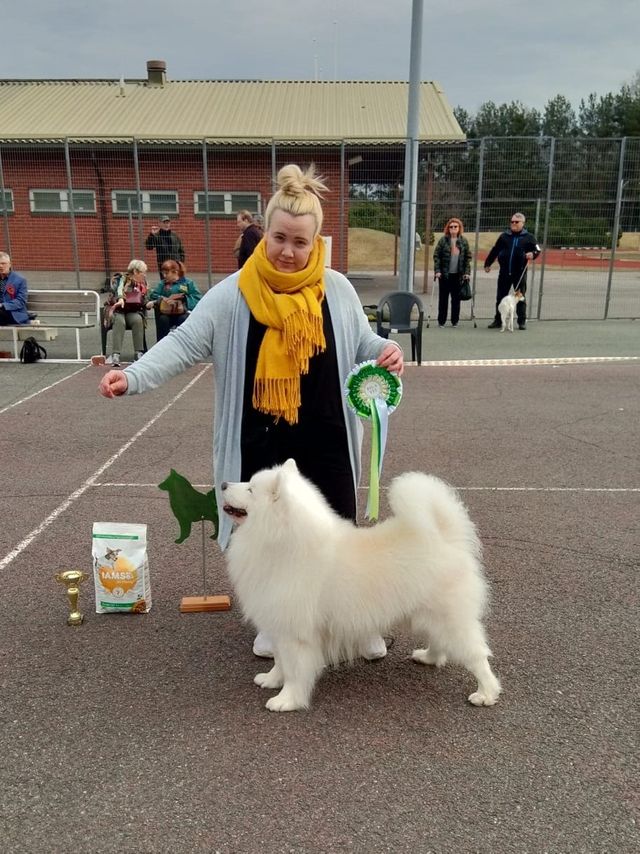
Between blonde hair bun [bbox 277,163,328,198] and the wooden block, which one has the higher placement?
blonde hair bun [bbox 277,163,328,198]

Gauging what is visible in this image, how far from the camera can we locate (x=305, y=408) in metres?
3.15

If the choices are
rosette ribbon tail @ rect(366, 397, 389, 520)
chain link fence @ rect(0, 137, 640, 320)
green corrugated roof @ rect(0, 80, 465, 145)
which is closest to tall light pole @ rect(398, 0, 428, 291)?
chain link fence @ rect(0, 137, 640, 320)

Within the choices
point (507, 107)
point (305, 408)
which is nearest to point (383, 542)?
point (305, 408)

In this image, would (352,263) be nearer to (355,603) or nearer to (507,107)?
(355,603)

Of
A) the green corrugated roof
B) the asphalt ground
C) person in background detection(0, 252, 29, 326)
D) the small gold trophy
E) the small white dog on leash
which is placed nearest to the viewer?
the asphalt ground

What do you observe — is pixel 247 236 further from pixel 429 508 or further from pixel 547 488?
pixel 429 508

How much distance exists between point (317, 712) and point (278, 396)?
1394 millimetres

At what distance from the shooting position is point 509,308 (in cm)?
1402

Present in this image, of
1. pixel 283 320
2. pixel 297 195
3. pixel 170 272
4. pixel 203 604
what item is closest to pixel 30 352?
pixel 170 272

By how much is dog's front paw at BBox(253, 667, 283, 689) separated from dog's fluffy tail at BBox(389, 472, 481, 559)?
932 millimetres

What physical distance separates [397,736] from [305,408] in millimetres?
1452

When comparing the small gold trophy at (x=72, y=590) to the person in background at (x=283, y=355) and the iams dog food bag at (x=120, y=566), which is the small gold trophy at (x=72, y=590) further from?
the person in background at (x=283, y=355)

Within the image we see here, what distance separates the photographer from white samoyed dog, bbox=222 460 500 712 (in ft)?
9.17

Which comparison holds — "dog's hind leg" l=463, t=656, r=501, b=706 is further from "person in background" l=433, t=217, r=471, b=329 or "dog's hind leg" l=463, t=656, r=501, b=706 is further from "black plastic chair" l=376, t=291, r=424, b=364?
"person in background" l=433, t=217, r=471, b=329
